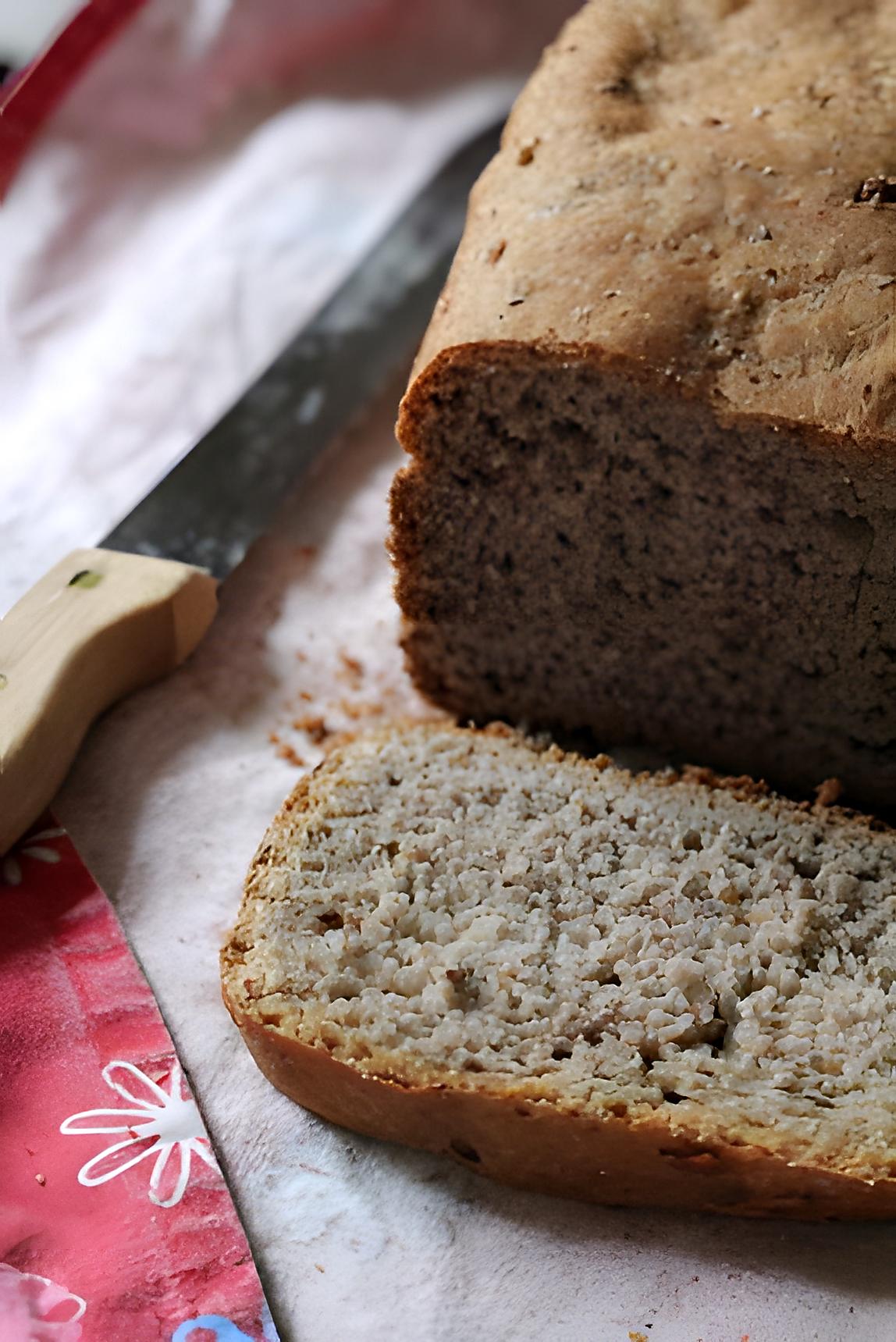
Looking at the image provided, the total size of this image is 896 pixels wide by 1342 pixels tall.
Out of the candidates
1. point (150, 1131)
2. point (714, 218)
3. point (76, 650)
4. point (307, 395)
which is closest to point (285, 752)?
point (76, 650)

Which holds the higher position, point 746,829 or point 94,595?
point 94,595

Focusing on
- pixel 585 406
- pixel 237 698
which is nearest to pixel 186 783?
pixel 237 698

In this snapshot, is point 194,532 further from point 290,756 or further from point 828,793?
point 828,793

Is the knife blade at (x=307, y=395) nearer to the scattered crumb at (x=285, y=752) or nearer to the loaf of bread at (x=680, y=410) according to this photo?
the scattered crumb at (x=285, y=752)

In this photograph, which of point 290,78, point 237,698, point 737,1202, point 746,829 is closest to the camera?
point 737,1202

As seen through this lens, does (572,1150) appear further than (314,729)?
No

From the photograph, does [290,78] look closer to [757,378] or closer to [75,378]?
[75,378]
